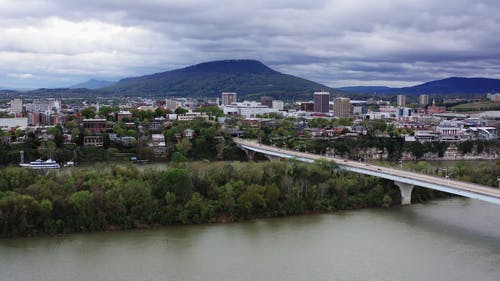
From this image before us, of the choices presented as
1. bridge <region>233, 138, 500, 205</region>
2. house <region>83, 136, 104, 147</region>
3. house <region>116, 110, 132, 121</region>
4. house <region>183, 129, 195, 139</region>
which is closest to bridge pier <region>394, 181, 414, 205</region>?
bridge <region>233, 138, 500, 205</region>

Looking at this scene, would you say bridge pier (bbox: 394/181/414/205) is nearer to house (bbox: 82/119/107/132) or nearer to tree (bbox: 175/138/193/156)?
tree (bbox: 175/138/193/156)

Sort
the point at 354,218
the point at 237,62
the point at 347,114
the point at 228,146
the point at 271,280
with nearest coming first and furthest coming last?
the point at 271,280, the point at 354,218, the point at 228,146, the point at 347,114, the point at 237,62

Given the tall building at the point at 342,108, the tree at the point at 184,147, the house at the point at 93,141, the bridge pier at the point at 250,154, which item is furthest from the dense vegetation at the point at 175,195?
the tall building at the point at 342,108

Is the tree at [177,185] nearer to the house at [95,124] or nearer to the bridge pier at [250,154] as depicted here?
the bridge pier at [250,154]

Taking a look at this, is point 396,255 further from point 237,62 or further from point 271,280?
point 237,62

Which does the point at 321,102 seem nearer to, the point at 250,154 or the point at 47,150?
the point at 250,154

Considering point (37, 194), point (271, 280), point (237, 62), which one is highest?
point (237, 62)

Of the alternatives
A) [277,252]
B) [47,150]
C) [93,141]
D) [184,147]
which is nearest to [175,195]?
[277,252]

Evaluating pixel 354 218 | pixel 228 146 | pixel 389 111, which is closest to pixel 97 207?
pixel 354 218
